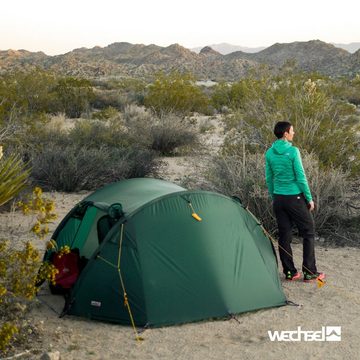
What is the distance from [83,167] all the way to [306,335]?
25.5 feet

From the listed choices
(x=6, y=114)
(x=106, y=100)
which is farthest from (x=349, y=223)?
(x=106, y=100)

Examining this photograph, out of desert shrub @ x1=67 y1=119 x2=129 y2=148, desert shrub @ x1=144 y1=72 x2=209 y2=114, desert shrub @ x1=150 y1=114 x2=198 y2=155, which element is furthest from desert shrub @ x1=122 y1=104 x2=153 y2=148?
desert shrub @ x1=144 y1=72 x2=209 y2=114

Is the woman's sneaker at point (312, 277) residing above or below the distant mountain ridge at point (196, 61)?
below

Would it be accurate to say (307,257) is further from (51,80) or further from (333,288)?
(51,80)

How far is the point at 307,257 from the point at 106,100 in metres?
24.1

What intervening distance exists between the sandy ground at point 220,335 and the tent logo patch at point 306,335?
0.05 m

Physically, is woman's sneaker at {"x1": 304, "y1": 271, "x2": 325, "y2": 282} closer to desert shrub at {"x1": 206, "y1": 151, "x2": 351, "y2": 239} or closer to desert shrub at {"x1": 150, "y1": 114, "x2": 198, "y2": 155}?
desert shrub at {"x1": 206, "y1": 151, "x2": 351, "y2": 239}

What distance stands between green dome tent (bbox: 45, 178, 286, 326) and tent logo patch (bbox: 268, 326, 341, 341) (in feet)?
1.75

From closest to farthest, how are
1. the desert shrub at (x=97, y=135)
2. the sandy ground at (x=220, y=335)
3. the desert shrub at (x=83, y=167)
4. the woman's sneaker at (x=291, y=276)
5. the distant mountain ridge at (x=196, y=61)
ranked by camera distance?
the sandy ground at (x=220, y=335) → the woman's sneaker at (x=291, y=276) → the desert shrub at (x=83, y=167) → the desert shrub at (x=97, y=135) → the distant mountain ridge at (x=196, y=61)

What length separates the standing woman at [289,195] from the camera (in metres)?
6.82

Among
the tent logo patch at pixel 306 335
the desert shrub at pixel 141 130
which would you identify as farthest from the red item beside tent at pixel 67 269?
the desert shrub at pixel 141 130

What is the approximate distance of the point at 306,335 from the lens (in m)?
5.70

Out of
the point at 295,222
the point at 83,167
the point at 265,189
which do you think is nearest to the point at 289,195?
the point at 295,222

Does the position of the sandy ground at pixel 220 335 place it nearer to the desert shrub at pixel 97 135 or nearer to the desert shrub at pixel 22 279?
the desert shrub at pixel 22 279
